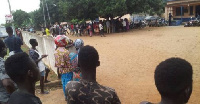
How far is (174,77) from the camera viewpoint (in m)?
1.30

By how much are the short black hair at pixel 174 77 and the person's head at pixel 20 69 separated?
1251 millimetres

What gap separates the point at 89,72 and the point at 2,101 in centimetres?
163

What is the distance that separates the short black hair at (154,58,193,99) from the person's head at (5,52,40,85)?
125 cm

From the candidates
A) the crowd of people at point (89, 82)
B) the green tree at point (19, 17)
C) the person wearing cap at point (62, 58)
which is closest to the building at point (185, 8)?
the person wearing cap at point (62, 58)

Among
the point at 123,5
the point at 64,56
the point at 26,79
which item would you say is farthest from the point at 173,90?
the point at 123,5

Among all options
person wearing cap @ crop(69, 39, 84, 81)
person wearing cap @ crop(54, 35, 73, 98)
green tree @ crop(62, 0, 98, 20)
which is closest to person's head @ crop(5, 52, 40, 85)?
person wearing cap @ crop(69, 39, 84, 81)

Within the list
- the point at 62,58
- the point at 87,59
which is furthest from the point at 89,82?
the point at 62,58

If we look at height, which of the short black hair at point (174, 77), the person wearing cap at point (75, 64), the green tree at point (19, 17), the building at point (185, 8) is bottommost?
the person wearing cap at point (75, 64)

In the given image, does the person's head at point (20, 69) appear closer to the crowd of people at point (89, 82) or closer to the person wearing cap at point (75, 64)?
the crowd of people at point (89, 82)

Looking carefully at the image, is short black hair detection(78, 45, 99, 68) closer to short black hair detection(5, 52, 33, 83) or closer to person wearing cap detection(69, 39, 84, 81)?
short black hair detection(5, 52, 33, 83)

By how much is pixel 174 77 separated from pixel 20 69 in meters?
1.40

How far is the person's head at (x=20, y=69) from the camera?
183 centimetres

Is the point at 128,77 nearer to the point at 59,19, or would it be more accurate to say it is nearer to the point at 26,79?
the point at 26,79

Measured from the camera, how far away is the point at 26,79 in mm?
1876
